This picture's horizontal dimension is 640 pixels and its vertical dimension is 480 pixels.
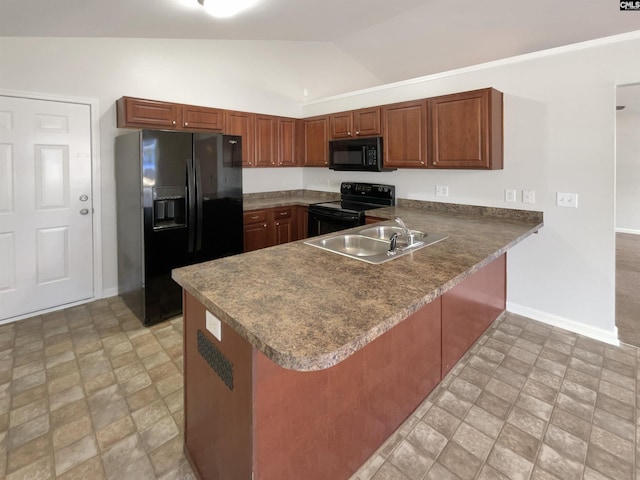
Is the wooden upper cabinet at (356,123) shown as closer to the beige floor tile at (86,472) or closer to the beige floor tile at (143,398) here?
the beige floor tile at (143,398)

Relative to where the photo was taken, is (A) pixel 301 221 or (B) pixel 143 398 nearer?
(B) pixel 143 398

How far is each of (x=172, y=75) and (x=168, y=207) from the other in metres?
1.70

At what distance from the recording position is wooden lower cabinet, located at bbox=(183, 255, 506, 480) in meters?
1.11

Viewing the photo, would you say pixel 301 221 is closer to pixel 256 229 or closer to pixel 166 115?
A: pixel 256 229

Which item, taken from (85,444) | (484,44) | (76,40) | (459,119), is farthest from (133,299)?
(484,44)

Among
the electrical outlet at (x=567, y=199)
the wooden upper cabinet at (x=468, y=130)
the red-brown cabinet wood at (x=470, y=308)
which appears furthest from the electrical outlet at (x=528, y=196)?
the red-brown cabinet wood at (x=470, y=308)

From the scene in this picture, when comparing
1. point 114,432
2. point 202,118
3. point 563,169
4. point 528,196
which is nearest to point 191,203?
point 202,118

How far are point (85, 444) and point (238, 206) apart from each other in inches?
91.8

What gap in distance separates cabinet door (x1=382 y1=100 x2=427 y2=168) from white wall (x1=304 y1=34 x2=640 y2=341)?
0.40m

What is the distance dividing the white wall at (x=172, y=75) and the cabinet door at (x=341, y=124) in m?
0.89

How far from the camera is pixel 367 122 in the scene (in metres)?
3.79

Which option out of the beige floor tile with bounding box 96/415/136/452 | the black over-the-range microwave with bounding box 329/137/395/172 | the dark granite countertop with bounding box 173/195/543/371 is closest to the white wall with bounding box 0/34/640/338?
the black over-the-range microwave with bounding box 329/137/395/172

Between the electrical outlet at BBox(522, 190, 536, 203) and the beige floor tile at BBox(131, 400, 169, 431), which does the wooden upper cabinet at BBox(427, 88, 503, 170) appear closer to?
the electrical outlet at BBox(522, 190, 536, 203)

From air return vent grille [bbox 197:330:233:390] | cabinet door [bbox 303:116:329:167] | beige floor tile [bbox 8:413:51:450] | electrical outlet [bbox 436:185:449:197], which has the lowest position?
beige floor tile [bbox 8:413:51:450]
